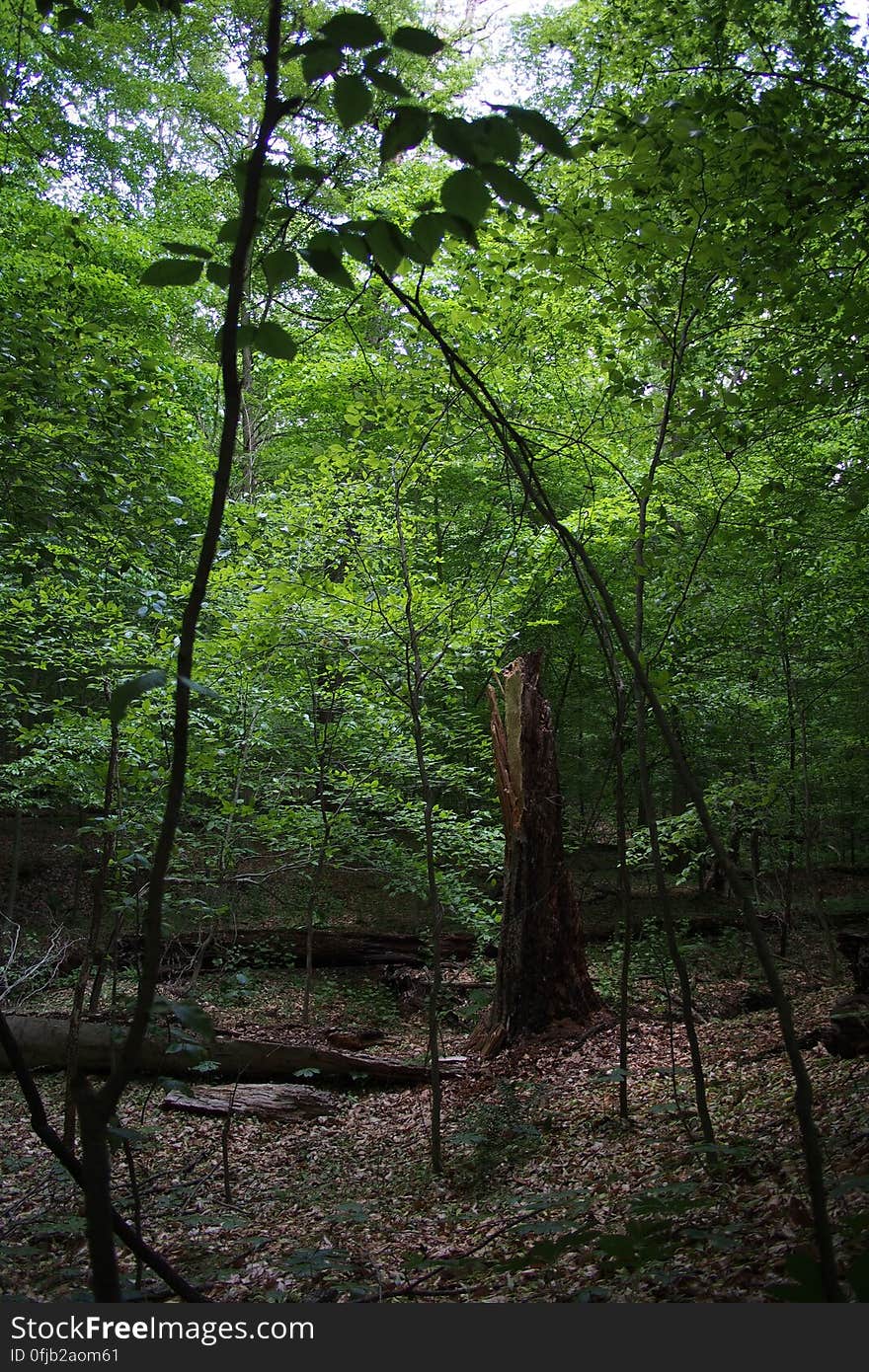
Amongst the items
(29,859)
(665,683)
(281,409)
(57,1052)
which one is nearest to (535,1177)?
(665,683)

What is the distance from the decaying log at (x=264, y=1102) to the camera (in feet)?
21.0

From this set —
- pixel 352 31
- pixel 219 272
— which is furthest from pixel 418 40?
pixel 219 272

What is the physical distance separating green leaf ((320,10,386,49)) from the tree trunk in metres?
6.74

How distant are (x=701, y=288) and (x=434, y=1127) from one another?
5364 mm

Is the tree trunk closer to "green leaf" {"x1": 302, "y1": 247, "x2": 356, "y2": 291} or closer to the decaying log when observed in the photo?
the decaying log

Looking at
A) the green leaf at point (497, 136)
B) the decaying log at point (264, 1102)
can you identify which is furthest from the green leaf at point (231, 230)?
the decaying log at point (264, 1102)

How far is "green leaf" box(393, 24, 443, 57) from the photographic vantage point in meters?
1.08

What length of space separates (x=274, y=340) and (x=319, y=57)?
368 mm

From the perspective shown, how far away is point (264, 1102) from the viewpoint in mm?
6562

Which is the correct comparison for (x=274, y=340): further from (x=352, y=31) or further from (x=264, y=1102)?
(x=264, y=1102)

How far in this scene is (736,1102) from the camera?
15.8 ft

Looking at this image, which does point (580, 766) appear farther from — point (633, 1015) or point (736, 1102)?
point (736, 1102)

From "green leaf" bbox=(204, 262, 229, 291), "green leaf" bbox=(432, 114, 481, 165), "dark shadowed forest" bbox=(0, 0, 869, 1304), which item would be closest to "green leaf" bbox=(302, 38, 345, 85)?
"dark shadowed forest" bbox=(0, 0, 869, 1304)

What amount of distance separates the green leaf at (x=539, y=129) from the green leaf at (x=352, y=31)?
0.20 metres
